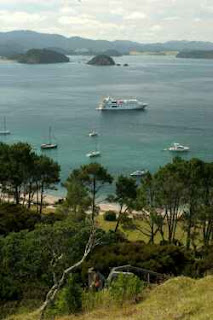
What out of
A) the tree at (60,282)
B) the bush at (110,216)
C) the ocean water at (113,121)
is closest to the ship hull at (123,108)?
the ocean water at (113,121)

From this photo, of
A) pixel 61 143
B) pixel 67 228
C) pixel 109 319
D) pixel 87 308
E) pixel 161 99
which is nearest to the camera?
pixel 109 319

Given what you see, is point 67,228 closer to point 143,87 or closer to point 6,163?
point 6,163

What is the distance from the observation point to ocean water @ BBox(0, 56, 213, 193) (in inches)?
2447

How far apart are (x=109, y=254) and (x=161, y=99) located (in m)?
92.9

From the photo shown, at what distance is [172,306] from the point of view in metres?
11.4

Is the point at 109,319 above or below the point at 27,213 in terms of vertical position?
above

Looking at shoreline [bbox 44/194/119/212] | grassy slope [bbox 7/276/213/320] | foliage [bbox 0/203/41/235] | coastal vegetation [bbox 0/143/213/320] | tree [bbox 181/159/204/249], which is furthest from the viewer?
shoreline [bbox 44/194/119/212]

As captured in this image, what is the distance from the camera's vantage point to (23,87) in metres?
139

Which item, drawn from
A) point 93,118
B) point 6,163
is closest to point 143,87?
point 93,118

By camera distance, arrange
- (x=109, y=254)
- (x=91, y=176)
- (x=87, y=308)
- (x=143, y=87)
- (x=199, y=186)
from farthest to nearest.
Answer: (x=143, y=87), (x=91, y=176), (x=199, y=186), (x=109, y=254), (x=87, y=308)

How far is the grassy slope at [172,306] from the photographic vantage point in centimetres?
1059

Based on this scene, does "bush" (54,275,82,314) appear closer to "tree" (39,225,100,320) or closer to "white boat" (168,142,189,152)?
"tree" (39,225,100,320)

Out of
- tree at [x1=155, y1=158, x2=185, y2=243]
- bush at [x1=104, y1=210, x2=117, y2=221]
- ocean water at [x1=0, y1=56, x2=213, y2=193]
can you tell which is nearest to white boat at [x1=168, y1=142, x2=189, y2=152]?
ocean water at [x1=0, y1=56, x2=213, y2=193]

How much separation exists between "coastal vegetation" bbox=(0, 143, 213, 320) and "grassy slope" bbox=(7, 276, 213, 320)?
24 mm
